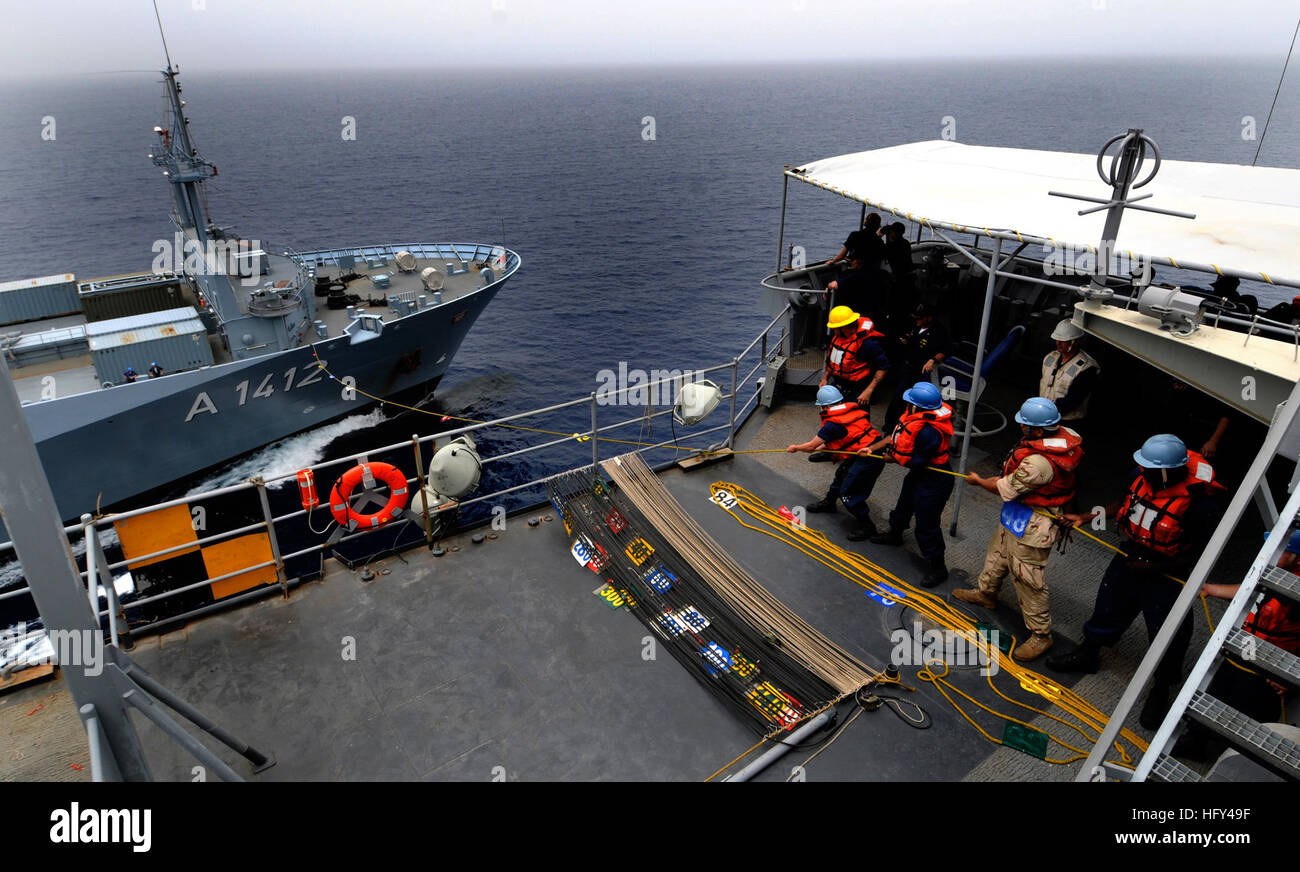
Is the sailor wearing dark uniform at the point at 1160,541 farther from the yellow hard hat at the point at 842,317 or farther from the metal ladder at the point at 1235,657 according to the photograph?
the yellow hard hat at the point at 842,317

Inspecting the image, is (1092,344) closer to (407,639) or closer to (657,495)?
(657,495)

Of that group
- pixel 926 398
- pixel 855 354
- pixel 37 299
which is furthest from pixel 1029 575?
pixel 37 299

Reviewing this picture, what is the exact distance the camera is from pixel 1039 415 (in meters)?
6.18

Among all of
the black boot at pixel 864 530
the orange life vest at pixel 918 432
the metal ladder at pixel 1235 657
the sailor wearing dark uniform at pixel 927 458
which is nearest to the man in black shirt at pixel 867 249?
the sailor wearing dark uniform at pixel 927 458

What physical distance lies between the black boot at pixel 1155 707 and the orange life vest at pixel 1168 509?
1.05m

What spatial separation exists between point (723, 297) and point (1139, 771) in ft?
118

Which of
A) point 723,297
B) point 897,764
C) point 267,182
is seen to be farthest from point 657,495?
point 267,182

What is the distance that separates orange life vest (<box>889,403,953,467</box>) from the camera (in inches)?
281

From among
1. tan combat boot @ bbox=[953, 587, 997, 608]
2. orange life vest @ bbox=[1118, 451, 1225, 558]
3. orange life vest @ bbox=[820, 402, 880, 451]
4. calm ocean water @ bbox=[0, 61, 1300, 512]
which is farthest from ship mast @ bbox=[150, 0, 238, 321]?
orange life vest @ bbox=[1118, 451, 1225, 558]

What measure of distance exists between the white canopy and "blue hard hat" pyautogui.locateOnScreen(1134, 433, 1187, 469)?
74.8 inches

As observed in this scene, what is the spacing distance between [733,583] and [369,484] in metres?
3.73
